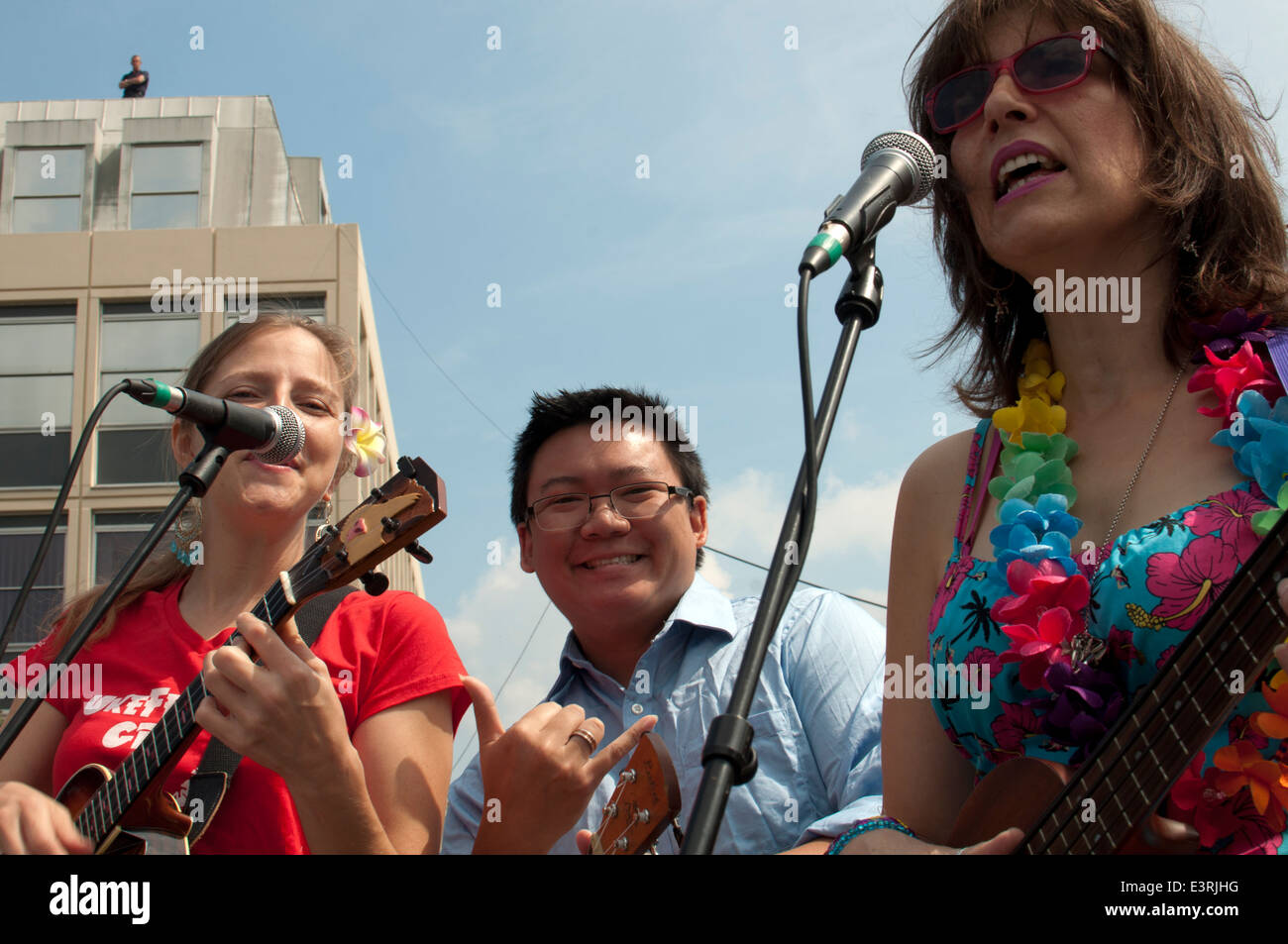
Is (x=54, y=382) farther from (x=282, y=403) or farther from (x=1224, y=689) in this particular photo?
(x=1224, y=689)

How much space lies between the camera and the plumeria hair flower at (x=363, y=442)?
3.34m

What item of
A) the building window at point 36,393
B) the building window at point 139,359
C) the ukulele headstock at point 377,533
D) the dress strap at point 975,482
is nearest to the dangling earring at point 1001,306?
the dress strap at point 975,482

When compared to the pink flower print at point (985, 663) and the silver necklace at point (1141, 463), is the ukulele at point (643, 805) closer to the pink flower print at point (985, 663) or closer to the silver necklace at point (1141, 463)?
the pink flower print at point (985, 663)

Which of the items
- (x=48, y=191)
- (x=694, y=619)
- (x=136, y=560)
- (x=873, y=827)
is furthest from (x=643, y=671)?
(x=48, y=191)

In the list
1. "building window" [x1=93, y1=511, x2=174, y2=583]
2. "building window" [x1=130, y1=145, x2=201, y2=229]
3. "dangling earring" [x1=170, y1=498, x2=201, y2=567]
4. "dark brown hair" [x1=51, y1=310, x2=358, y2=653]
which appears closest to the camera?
"dark brown hair" [x1=51, y1=310, x2=358, y2=653]

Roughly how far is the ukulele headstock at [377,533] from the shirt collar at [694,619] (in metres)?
1.01

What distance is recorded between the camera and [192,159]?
2103 cm

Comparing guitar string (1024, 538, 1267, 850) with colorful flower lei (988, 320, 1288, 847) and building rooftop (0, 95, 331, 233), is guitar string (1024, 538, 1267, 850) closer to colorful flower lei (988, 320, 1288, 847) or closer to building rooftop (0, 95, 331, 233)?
colorful flower lei (988, 320, 1288, 847)

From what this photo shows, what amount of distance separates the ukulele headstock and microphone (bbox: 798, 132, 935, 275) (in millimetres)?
1018

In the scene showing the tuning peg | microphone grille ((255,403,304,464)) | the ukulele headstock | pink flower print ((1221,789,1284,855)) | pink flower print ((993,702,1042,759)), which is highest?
microphone grille ((255,403,304,464))

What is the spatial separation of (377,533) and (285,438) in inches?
17.5

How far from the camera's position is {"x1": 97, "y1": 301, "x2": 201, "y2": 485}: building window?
59.6 ft

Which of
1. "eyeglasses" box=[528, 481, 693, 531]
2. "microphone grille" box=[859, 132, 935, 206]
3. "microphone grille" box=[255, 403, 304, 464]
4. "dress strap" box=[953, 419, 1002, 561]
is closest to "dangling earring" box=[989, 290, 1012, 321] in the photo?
"dress strap" box=[953, 419, 1002, 561]

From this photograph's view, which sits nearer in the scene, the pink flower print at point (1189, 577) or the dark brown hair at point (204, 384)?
the pink flower print at point (1189, 577)
